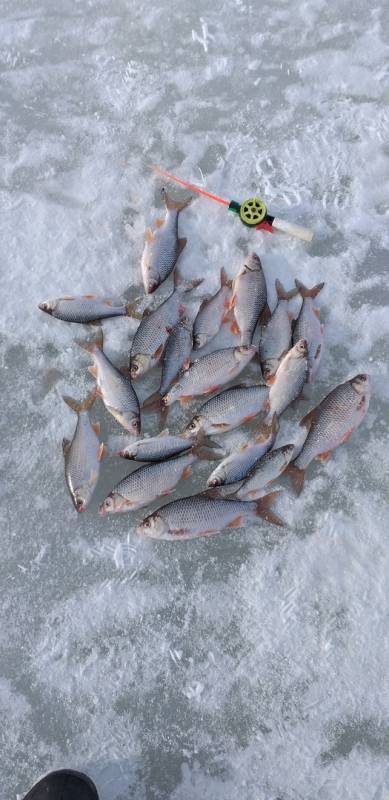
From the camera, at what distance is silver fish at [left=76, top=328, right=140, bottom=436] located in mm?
3205

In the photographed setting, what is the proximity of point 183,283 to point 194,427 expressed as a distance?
2.97ft

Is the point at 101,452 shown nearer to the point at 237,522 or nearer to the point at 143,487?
the point at 143,487

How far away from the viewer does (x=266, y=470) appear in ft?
10.1

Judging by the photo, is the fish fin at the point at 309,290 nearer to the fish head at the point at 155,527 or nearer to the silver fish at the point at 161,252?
the silver fish at the point at 161,252

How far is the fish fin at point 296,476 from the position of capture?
3145 millimetres

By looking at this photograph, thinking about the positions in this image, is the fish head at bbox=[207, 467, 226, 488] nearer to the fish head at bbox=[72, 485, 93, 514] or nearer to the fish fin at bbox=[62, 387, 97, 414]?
the fish head at bbox=[72, 485, 93, 514]

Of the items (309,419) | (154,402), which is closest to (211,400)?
(154,402)

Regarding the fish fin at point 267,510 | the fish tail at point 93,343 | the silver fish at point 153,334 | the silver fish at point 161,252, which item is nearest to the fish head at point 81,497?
the silver fish at point 153,334

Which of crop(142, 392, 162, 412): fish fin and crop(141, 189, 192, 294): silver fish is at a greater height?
crop(141, 189, 192, 294): silver fish

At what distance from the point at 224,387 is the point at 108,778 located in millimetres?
2042

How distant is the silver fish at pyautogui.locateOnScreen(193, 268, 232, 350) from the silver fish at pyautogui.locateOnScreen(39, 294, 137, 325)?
15.3 inches

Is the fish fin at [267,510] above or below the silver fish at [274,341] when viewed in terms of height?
below

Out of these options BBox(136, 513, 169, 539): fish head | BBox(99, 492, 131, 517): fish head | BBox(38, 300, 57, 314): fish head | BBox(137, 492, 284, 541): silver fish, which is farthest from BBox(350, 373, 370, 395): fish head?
BBox(38, 300, 57, 314): fish head

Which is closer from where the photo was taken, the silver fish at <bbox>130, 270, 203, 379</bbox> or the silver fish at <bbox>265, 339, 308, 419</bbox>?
the silver fish at <bbox>265, 339, 308, 419</bbox>
